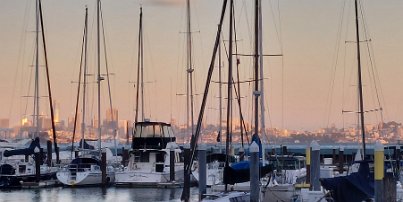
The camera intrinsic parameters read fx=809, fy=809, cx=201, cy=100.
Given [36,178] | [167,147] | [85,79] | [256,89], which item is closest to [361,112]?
[167,147]

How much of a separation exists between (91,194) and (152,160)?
7.26 m

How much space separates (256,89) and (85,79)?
114 ft

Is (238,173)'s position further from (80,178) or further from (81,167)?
(81,167)

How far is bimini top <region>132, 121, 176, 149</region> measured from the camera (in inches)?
2234

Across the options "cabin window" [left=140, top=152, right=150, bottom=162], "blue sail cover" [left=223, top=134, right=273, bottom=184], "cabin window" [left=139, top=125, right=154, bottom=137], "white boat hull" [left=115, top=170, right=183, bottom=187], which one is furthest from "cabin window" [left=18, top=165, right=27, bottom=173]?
"blue sail cover" [left=223, top=134, right=273, bottom=184]

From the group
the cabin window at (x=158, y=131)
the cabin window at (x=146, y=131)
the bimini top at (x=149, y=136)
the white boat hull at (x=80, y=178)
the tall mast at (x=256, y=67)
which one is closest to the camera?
the tall mast at (x=256, y=67)

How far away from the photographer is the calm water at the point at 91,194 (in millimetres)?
45625

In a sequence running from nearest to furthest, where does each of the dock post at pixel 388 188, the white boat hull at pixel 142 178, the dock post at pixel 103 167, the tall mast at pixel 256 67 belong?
the dock post at pixel 388 188
the tall mast at pixel 256 67
the white boat hull at pixel 142 178
the dock post at pixel 103 167

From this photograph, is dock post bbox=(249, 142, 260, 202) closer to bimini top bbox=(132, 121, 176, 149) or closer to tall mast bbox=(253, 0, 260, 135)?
tall mast bbox=(253, 0, 260, 135)

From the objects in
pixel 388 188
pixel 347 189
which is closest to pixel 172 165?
pixel 347 189

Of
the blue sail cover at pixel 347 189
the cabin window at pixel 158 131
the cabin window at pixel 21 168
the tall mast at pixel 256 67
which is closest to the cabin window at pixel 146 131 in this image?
the cabin window at pixel 158 131

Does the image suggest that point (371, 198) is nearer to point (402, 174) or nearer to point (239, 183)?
point (239, 183)

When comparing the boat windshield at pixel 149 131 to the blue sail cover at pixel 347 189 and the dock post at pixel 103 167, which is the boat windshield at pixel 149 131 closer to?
the dock post at pixel 103 167

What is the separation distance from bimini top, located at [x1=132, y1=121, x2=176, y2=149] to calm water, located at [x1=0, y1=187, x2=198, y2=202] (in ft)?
15.7
